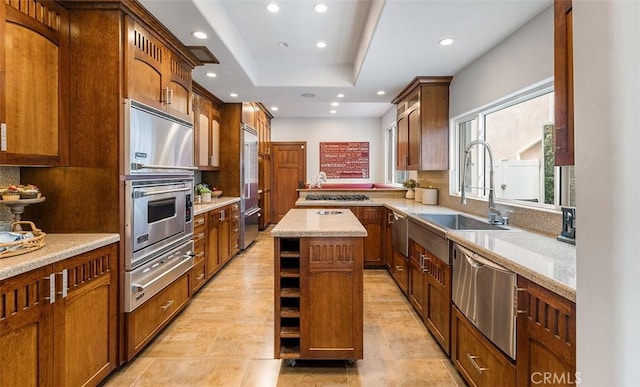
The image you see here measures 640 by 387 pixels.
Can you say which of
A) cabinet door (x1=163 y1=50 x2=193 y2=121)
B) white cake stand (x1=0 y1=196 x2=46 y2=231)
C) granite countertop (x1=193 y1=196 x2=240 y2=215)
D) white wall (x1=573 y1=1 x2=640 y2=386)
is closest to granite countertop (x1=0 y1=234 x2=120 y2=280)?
white cake stand (x1=0 y1=196 x2=46 y2=231)

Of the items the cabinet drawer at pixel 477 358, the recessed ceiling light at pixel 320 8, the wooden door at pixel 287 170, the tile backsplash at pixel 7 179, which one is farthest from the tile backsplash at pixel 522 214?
the wooden door at pixel 287 170

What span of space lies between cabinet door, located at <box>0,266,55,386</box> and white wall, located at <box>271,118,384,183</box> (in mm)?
6440

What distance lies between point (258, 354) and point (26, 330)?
133 centimetres

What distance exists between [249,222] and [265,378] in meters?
3.53

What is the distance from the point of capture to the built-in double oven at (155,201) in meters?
2.08

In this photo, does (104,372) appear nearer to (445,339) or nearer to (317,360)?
(317,360)

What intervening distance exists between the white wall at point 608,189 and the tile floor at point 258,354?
1531 mm

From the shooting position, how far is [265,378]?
201 cm

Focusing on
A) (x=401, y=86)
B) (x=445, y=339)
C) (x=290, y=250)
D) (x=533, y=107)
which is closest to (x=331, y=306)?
(x=290, y=250)

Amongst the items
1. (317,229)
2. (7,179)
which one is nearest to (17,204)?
(7,179)

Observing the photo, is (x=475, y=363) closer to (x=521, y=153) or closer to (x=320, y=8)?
(x=521, y=153)

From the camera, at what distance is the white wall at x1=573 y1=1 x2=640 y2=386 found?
2.06 ft

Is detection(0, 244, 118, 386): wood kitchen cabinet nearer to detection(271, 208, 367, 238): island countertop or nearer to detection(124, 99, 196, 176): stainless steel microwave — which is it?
detection(124, 99, 196, 176): stainless steel microwave

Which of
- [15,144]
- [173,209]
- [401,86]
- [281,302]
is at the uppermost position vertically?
[401,86]
